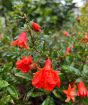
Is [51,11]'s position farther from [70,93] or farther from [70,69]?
[70,93]

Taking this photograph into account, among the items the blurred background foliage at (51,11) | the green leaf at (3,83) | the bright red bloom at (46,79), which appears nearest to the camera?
the bright red bloom at (46,79)

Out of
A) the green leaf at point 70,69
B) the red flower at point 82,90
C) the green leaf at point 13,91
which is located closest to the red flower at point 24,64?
the green leaf at point 13,91

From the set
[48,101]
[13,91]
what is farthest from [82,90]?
[13,91]

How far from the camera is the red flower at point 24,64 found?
9.01 ft

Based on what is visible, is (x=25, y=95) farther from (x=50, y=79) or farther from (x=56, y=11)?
(x=56, y=11)

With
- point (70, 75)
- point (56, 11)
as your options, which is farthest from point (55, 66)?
point (56, 11)

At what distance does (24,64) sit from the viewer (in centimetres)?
277

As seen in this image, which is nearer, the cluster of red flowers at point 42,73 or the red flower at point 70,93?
the cluster of red flowers at point 42,73

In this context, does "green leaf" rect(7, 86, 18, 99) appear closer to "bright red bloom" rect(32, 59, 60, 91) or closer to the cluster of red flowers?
the cluster of red flowers

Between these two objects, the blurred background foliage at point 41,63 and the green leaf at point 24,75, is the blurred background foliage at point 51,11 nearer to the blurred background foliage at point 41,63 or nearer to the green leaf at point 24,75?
the blurred background foliage at point 41,63

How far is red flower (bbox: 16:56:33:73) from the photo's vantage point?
2.75 meters

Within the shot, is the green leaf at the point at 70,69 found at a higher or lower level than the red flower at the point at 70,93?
higher

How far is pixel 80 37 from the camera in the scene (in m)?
3.19

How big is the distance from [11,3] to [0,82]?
408cm
